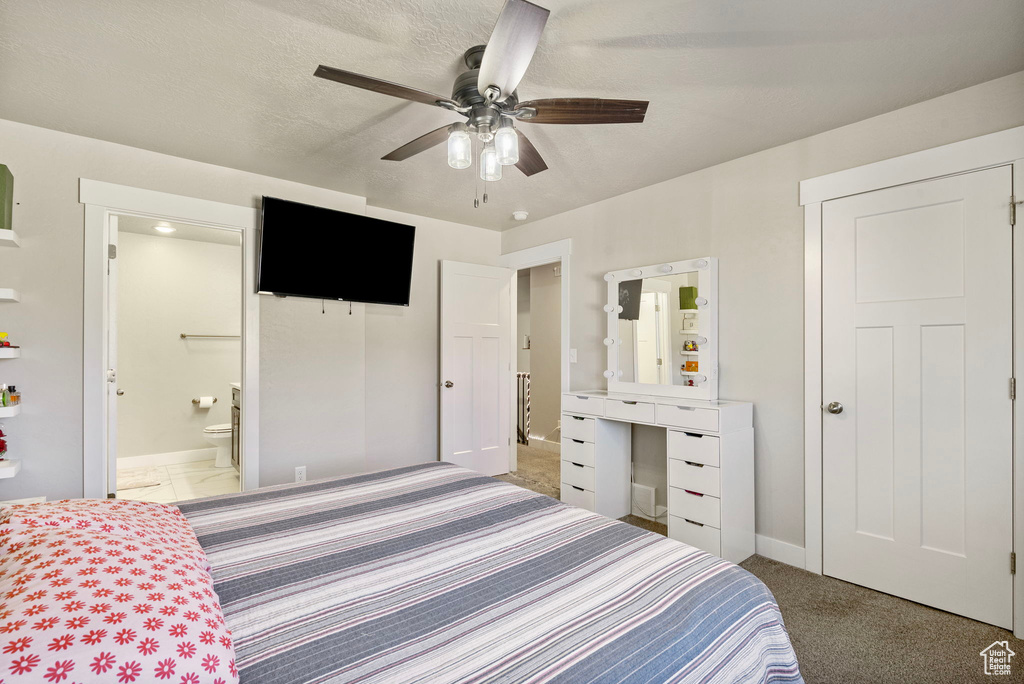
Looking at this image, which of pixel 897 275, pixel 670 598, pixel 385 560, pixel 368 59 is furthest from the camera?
pixel 897 275

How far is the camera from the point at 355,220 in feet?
11.8

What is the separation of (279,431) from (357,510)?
186 cm

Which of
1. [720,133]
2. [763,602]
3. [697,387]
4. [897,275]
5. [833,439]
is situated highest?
[720,133]

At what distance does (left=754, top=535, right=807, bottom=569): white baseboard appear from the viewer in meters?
2.68

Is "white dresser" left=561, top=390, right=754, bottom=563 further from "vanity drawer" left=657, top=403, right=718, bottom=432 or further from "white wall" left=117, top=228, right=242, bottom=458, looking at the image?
"white wall" left=117, top=228, right=242, bottom=458

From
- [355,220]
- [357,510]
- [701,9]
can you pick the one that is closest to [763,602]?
[357,510]

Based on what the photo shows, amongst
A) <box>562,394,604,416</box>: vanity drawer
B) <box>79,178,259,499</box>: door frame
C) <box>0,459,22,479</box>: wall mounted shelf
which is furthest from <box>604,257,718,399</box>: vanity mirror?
<box>0,459,22,479</box>: wall mounted shelf

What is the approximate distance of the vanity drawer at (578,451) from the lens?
339 cm

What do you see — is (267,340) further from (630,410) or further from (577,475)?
(630,410)

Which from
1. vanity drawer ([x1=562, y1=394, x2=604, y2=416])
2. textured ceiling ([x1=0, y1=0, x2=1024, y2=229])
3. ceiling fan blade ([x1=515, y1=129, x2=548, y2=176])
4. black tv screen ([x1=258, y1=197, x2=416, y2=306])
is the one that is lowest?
vanity drawer ([x1=562, y1=394, x2=604, y2=416])

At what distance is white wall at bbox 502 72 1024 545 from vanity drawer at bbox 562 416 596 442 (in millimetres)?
524

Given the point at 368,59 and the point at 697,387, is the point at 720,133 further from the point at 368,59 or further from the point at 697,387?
the point at 368,59

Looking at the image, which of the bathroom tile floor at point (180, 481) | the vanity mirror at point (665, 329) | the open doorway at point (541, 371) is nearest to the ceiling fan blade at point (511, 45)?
the vanity mirror at point (665, 329)

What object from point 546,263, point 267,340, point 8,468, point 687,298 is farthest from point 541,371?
point 8,468
